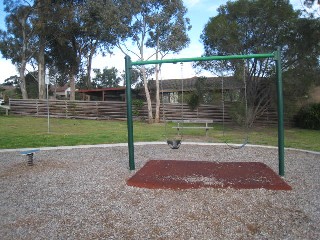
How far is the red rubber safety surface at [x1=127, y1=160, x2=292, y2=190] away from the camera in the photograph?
4994mm

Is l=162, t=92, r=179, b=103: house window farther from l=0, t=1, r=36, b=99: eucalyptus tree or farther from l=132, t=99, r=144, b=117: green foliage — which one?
l=0, t=1, r=36, b=99: eucalyptus tree

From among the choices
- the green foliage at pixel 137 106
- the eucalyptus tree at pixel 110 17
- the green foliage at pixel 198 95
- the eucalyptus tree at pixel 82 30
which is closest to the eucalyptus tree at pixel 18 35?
the eucalyptus tree at pixel 82 30

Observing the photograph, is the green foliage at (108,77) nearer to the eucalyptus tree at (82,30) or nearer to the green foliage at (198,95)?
the eucalyptus tree at (82,30)

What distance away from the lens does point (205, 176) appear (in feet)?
18.3

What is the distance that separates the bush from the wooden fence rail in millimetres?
4078

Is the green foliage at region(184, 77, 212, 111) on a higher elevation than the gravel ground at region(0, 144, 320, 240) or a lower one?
higher

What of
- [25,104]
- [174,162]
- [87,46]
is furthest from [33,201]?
[87,46]

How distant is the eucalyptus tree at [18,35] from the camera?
24.5 metres

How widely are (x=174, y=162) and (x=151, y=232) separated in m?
3.60

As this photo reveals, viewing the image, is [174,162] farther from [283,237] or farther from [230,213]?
[283,237]

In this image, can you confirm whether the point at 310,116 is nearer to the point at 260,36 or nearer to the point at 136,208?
the point at 260,36

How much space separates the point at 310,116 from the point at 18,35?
22329 mm

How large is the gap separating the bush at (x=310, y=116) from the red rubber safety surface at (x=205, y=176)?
1159 centimetres

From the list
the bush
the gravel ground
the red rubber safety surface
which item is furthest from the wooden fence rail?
the gravel ground
